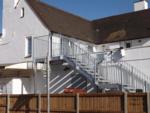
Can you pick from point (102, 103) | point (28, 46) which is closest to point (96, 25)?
point (28, 46)

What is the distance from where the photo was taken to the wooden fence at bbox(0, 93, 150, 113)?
13391mm

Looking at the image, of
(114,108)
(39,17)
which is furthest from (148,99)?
(39,17)

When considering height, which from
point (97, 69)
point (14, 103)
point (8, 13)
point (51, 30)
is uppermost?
point (8, 13)

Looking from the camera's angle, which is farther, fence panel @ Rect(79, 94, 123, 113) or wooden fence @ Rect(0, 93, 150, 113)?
fence panel @ Rect(79, 94, 123, 113)

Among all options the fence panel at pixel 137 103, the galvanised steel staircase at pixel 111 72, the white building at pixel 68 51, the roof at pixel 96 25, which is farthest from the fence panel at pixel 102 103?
the roof at pixel 96 25

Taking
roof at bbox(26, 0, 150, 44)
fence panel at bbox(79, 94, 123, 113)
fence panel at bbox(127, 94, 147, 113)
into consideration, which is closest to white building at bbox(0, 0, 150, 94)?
roof at bbox(26, 0, 150, 44)

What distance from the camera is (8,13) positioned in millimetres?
30875

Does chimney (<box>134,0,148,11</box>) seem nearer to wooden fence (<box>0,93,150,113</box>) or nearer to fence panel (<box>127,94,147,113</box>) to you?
wooden fence (<box>0,93,150,113</box>)

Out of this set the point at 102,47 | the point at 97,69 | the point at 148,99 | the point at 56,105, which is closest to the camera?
the point at 148,99

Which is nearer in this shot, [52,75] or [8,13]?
[52,75]

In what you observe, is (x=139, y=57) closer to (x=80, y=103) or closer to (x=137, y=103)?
(x=80, y=103)

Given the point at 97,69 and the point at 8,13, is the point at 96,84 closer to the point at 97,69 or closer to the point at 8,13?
the point at 97,69

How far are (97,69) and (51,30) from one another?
22.1 feet

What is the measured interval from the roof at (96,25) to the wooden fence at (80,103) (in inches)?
370
